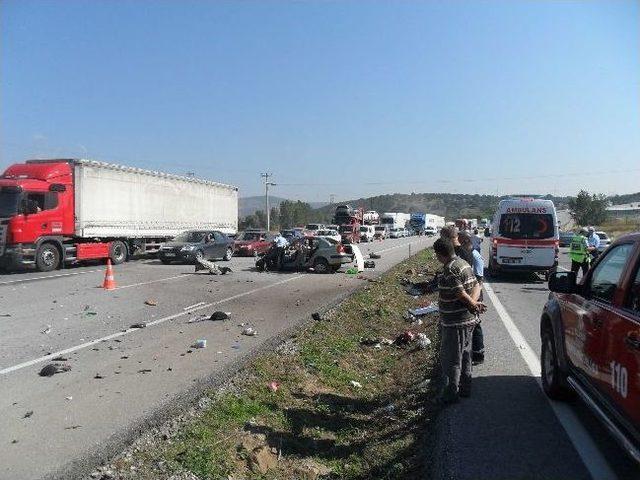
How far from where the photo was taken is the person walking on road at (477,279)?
7258 mm

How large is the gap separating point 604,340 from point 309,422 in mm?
3099

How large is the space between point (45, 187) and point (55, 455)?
17885 millimetres

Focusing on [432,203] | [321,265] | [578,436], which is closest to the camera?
[578,436]

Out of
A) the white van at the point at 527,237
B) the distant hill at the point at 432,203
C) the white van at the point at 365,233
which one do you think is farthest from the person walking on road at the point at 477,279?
the distant hill at the point at 432,203

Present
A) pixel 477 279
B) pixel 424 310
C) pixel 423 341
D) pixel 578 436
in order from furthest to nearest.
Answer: pixel 424 310 → pixel 423 341 → pixel 477 279 → pixel 578 436

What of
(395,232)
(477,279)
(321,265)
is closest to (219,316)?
(477,279)

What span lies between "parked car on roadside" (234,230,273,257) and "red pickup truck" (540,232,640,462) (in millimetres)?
25487

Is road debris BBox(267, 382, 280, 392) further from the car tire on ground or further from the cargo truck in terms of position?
the cargo truck

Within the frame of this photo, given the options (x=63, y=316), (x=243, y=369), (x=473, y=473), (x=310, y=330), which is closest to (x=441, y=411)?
(x=473, y=473)

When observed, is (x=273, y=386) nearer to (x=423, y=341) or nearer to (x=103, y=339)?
(x=423, y=341)

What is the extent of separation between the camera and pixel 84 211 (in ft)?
71.6

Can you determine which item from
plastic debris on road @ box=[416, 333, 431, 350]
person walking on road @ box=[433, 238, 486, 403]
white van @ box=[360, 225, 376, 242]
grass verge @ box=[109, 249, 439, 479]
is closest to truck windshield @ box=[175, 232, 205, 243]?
grass verge @ box=[109, 249, 439, 479]

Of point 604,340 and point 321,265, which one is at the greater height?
point 604,340

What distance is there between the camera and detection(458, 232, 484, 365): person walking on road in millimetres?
7258
